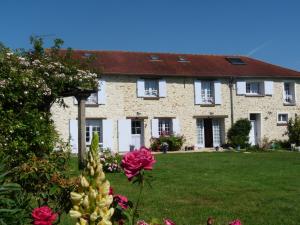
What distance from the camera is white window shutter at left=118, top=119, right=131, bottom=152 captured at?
26.1 m

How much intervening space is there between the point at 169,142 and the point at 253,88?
22.8 ft

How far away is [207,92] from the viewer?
94.5ft

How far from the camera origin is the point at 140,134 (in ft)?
89.8

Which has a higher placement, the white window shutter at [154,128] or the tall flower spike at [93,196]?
the white window shutter at [154,128]

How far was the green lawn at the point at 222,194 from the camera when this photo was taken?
746 centimetres

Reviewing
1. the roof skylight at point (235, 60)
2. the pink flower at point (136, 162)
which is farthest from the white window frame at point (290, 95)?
the pink flower at point (136, 162)

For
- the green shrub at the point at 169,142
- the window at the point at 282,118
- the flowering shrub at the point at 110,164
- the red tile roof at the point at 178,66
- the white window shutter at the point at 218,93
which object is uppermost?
the red tile roof at the point at 178,66

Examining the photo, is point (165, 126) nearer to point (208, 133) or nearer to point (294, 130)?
point (208, 133)

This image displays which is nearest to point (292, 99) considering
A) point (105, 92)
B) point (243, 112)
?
point (243, 112)

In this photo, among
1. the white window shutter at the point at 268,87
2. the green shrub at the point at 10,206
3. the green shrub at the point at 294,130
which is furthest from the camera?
the white window shutter at the point at 268,87

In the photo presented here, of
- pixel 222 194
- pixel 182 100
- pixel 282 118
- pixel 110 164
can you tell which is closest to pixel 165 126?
pixel 182 100

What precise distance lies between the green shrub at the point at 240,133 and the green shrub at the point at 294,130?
3065mm

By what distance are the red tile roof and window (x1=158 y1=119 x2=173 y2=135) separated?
272 centimetres

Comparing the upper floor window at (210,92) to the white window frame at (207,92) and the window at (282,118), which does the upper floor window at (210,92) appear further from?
the window at (282,118)
